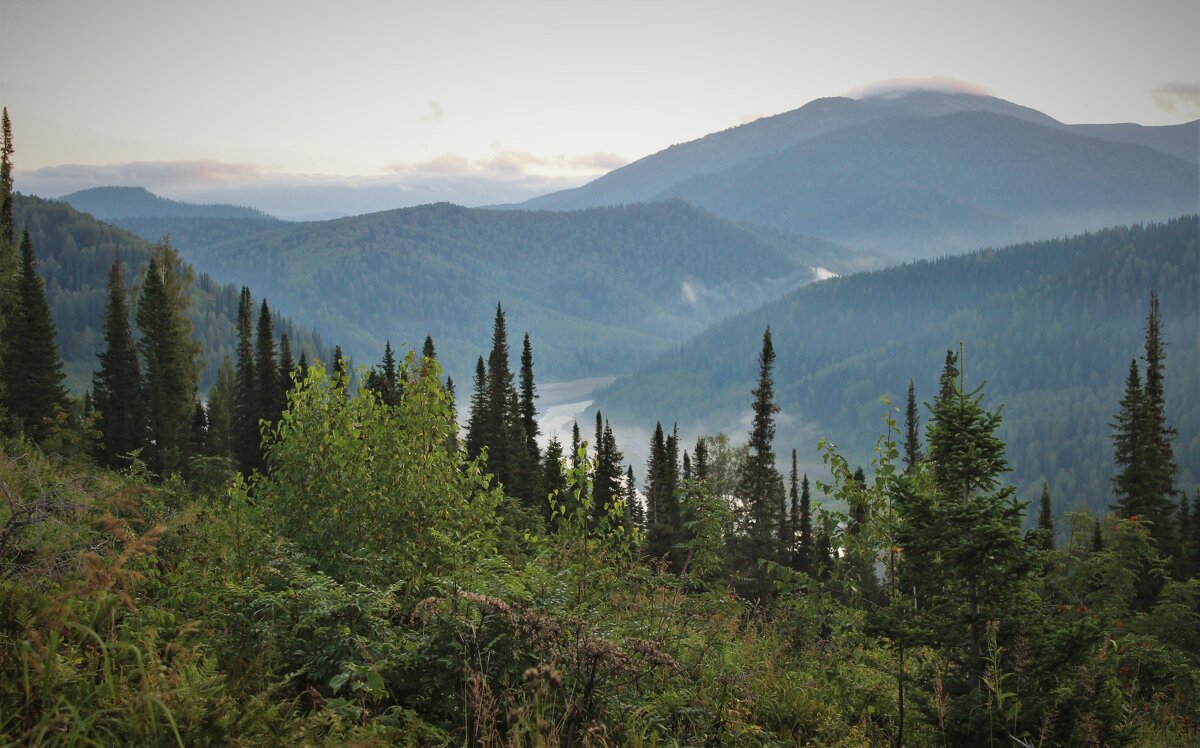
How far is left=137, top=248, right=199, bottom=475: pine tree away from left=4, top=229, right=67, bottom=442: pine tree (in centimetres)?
724

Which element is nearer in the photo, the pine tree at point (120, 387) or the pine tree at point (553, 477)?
the pine tree at point (553, 477)

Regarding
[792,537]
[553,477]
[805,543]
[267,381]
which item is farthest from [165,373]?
[805,543]

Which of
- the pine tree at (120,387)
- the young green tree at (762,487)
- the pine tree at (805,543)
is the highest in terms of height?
the pine tree at (120,387)

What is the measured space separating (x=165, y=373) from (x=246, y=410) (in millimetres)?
7083

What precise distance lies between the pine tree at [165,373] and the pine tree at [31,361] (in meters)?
7.24

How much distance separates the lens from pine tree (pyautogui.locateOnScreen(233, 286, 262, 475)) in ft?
195

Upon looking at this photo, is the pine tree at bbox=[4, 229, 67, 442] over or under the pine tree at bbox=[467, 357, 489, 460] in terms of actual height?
over

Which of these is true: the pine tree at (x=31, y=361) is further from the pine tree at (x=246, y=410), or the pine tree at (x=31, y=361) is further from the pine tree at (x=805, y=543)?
the pine tree at (x=805, y=543)

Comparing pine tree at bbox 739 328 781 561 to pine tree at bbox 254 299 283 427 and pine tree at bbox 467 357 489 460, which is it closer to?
pine tree at bbox 467 357 489 460

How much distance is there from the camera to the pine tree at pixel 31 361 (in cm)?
4644

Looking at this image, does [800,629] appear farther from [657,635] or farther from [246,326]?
[246,326]

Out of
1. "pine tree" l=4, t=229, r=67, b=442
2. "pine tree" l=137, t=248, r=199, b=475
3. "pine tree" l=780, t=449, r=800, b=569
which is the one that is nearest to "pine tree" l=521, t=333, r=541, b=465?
"pine tree" l=780, t=449, r=800, b=569

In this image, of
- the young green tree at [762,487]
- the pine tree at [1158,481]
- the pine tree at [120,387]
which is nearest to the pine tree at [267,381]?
the pine tree at [120,387]

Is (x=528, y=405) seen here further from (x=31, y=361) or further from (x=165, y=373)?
(x=31, y=361)
